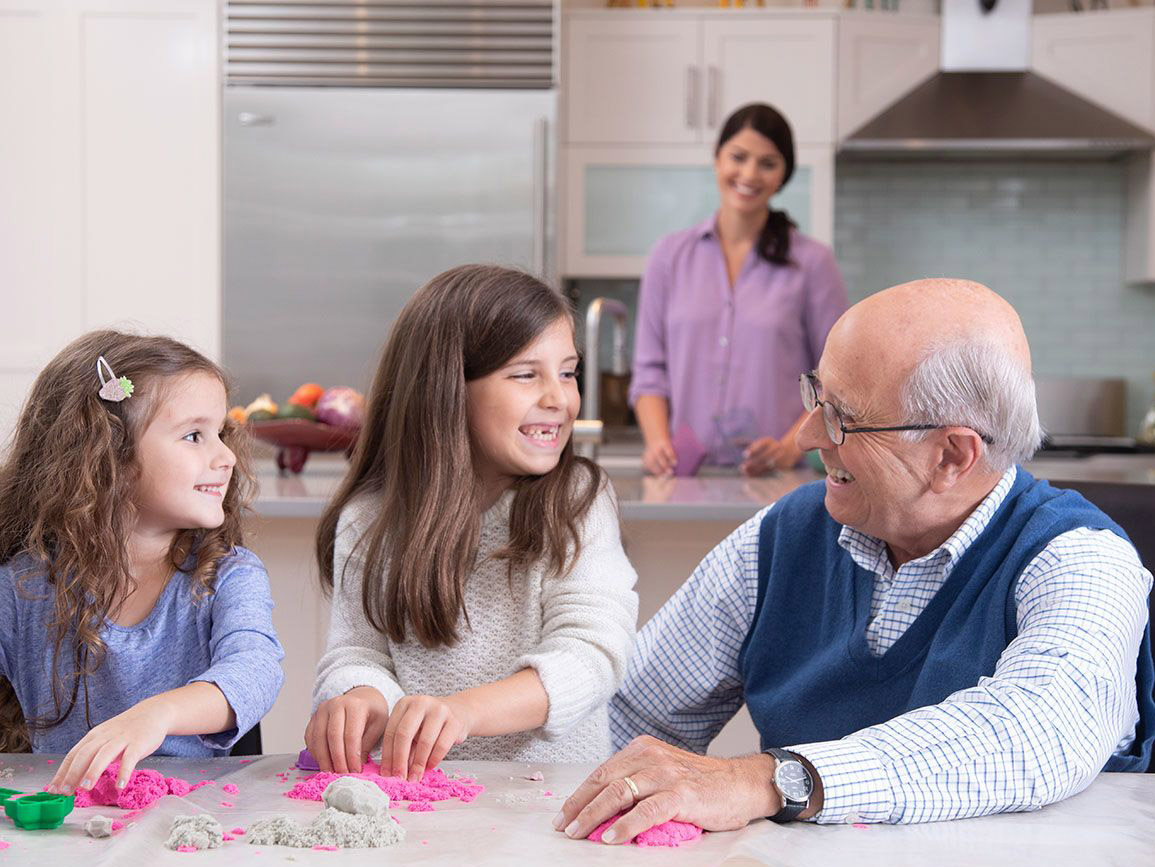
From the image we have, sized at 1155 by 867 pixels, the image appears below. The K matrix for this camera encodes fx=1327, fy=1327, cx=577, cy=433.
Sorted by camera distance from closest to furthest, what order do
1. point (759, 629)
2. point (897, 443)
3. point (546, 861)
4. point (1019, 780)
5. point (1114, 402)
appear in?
point (546, 861) < point (1019, 780) < point (897, 443) < point (759, 629) < point (1114, 402)

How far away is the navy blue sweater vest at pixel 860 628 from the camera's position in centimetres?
130

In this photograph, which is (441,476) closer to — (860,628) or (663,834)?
(860,628)

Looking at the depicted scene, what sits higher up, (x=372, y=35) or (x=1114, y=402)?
(x=372, y=35)

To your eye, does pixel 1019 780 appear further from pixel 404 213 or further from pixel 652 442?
A: pixel 404 213

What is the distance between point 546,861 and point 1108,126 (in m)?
4.16

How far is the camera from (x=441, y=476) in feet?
5.16

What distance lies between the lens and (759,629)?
1524mm

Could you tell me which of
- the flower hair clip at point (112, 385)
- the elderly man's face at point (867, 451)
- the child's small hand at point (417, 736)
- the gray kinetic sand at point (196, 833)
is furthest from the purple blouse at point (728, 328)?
the gray kinetic sand at point (196, 833)

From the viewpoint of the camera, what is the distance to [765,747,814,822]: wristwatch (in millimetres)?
1054

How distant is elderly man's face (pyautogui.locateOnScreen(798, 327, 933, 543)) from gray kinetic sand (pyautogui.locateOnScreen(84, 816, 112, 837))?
0.75 meters

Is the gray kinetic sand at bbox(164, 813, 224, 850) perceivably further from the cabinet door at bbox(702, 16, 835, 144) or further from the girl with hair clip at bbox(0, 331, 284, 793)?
the cabinet door at bbox(702, 16, 835, 144)

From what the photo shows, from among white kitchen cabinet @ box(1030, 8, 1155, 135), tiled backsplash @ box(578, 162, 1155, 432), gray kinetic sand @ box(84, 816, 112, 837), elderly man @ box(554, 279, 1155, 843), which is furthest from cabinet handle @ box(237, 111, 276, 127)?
gray kinetic sand @ box(84, 816, 112, 837)

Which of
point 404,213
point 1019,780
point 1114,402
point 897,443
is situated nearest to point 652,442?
point 404,213

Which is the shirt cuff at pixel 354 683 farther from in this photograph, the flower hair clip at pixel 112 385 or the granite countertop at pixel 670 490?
the granite countertop at pixel 670 490
